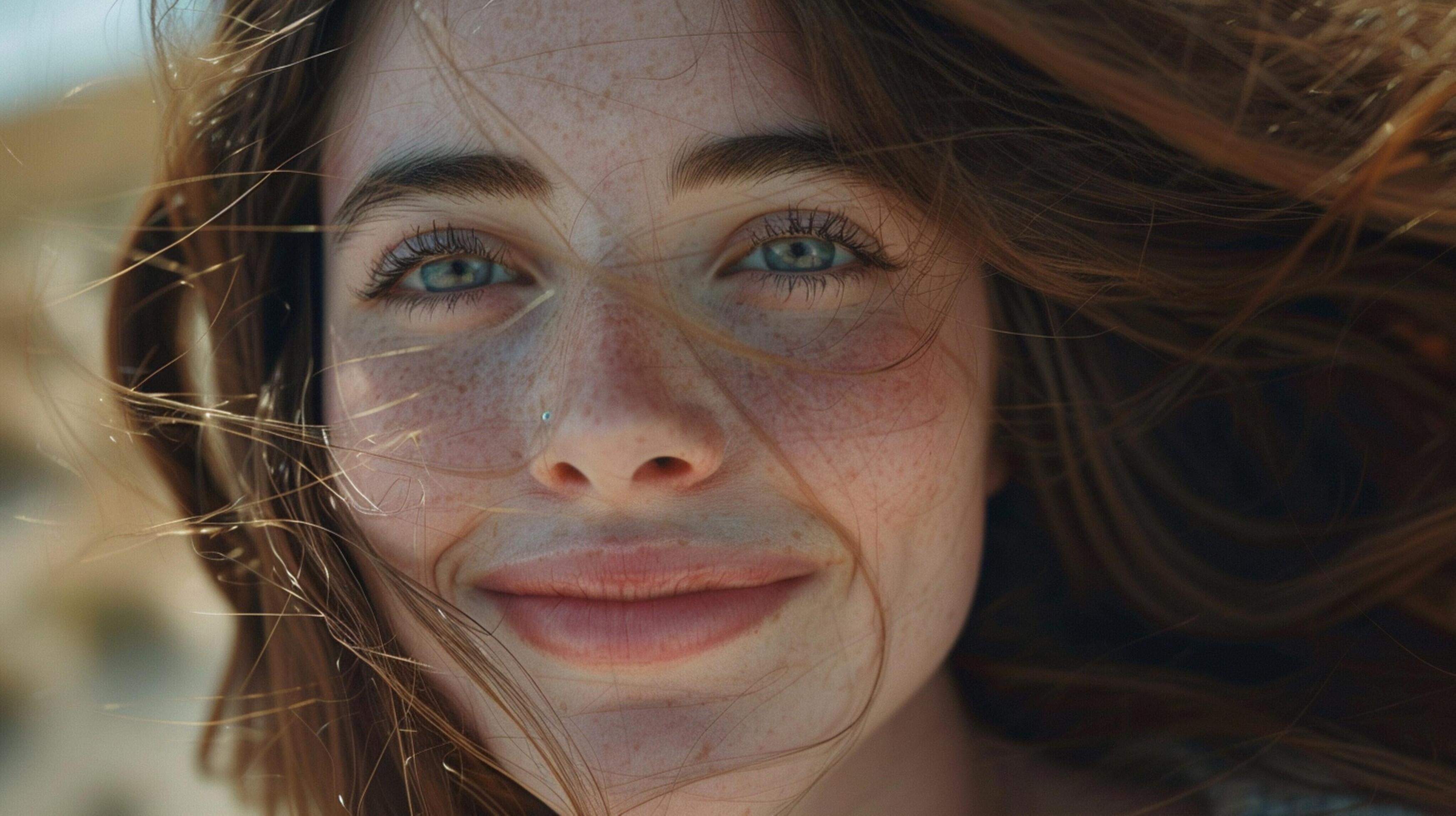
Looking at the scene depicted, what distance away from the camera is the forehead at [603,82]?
1041 millimetres

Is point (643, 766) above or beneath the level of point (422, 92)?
beneath

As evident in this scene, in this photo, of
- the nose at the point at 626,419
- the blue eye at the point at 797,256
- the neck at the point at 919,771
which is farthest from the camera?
the neck at the point at 919,771

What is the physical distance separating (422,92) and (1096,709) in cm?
129

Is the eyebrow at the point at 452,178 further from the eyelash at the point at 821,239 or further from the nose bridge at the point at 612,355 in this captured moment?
the eyelash at the point at 821,239

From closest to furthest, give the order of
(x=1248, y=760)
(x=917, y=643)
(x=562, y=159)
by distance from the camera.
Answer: (x=562, y=159) → (x=917, y=643) → (x=1248, y=760)

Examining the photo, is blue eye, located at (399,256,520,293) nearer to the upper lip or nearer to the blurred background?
the upper lip

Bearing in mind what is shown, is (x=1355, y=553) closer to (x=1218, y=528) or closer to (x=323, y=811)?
(x=1218, y=528)

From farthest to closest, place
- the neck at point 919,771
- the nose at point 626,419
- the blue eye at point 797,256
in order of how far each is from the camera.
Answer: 1. the neck at point 919,771
2. the blue eye at point 797,256
3. the nose at point 626,419

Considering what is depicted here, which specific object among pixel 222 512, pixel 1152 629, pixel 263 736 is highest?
pixel 222 512

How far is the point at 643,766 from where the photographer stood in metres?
1.10

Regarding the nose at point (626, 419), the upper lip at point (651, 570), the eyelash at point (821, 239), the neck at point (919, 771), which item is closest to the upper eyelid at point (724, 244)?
the eyelash at point (821, 239)

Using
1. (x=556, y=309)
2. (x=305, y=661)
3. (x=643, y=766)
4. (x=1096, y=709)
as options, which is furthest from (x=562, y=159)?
(x=1096, y=709)

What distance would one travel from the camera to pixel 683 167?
1.04 meters

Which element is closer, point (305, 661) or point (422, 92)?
point (422, 92)
